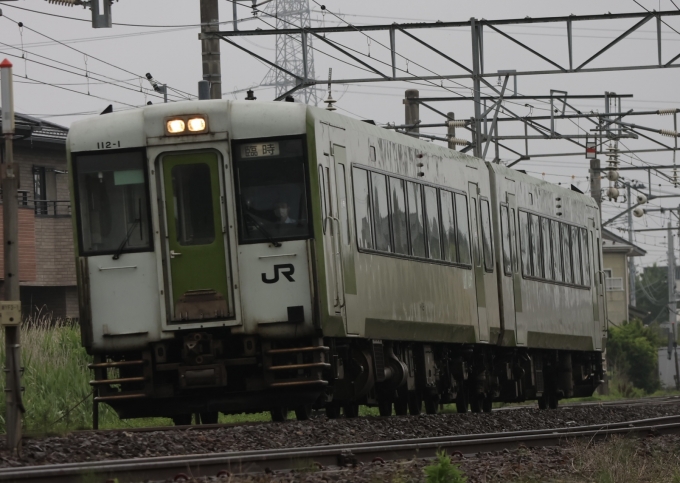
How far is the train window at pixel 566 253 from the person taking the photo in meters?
22.6

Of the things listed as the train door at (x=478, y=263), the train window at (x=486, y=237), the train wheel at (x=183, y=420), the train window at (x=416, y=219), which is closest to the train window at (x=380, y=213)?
the train window at (x=416, y=219)

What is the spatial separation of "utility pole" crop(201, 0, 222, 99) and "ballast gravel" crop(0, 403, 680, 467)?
263 inches

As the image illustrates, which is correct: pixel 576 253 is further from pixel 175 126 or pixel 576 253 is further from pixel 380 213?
pixel 175 126

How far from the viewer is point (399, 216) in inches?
630

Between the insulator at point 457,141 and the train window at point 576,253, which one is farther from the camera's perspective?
the insulator at point 457,141

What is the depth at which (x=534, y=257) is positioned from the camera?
2103 centimetres

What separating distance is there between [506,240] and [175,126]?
716 cm

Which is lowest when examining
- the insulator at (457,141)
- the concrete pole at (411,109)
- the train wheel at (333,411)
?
the train wheel at (333,411)

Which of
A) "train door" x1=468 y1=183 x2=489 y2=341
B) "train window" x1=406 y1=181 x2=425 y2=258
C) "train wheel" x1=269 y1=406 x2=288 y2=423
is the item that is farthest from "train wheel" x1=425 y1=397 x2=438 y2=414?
"train wheel" x1=269 y1=406 x2=288 y2=423

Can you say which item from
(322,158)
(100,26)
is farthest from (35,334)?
(322,158)

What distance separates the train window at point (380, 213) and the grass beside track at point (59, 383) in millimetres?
3508

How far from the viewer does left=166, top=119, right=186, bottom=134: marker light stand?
1379 centimetres

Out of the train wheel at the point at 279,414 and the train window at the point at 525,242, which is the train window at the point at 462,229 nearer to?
the train window at the point at 525,242

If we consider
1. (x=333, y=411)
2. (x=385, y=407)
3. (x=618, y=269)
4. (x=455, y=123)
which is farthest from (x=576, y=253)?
(x=618, y=269)
